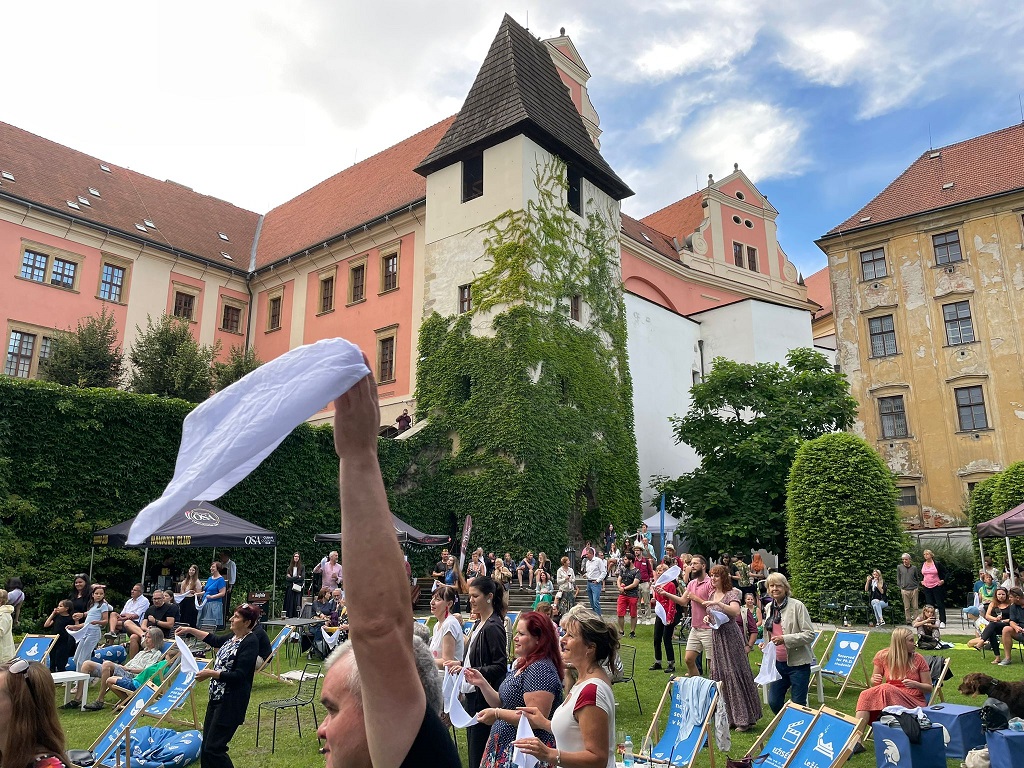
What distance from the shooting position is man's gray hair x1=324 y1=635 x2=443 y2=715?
1.94 m

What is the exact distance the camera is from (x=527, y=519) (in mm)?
25719

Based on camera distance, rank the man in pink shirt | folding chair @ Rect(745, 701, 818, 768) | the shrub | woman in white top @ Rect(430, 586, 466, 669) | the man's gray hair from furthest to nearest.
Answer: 1. the shrub
2. the man in pink shirt
3. woman in white top @ Rect(430, 586, 466, 669)
4. folding chair @ Rect(745, 701, 818, 768)
5. the man's gray hair

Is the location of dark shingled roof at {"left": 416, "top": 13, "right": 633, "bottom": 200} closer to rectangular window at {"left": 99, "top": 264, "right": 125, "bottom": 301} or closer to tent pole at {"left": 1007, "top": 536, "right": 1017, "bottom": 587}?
rectangular window at {"left": 99, "top": 264, "right": 125, "bottom": 301}

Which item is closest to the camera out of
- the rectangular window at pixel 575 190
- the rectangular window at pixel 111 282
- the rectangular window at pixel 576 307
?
the rectangular window at pixel 576 307

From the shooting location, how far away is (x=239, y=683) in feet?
20.6

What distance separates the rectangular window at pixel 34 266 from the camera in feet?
103

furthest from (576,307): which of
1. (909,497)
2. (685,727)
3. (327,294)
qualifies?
(685,727)

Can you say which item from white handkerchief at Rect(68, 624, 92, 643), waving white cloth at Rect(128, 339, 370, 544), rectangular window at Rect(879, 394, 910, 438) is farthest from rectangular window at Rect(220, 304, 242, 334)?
waving white cloth at Rect(128, 339, 370, 544)

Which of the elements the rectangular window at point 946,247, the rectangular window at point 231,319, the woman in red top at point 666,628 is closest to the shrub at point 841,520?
the woman in red top at point 666,628

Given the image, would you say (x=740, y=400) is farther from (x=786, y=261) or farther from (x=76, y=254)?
(x=76, y=254)

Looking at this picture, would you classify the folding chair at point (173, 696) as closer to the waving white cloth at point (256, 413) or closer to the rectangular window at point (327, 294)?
the waving white cloth at point (256, 413)

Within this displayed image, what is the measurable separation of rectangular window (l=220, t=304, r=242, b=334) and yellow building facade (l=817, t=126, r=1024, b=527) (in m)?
29.4

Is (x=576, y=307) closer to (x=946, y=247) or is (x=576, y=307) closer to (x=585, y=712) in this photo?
(x=946, y=247)

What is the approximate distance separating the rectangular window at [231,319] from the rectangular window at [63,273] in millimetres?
7217
